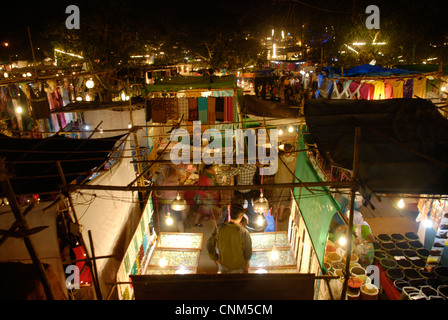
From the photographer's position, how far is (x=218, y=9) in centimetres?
3147

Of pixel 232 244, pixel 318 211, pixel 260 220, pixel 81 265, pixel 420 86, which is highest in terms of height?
pixel 420 86

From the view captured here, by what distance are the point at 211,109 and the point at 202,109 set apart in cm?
40

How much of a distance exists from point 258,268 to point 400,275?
11.3 ft

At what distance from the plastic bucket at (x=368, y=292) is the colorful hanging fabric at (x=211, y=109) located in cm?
830

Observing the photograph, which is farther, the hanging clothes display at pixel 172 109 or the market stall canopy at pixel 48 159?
the hanging clothes display at pixel 172 109

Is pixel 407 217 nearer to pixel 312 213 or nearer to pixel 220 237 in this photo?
pixel 312 213

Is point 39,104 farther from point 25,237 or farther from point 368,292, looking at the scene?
point 368,292

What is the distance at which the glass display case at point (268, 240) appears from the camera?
23.9 ft

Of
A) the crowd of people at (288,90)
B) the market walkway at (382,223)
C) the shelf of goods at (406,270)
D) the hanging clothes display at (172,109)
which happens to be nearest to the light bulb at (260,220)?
the market walkway at (382,223)

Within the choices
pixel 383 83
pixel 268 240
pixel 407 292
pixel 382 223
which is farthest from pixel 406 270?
pixel 383 83

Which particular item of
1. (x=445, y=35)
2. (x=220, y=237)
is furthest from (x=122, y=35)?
(x=445, y=35)

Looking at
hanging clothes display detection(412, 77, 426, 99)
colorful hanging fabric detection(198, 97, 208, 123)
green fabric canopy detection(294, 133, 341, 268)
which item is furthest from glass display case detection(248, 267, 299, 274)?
hanging clothes display detection(412, 77, 426, 99)

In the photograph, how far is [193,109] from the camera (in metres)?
11.7

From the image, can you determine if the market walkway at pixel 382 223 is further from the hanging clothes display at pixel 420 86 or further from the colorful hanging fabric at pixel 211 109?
the colorful hanging fabric at pixel 211 109
